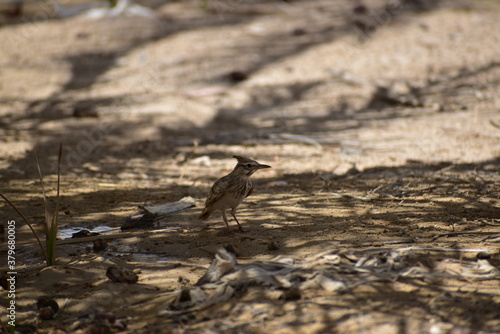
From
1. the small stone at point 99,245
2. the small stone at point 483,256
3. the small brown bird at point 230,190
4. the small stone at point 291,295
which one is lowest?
the small stone at point 483,256

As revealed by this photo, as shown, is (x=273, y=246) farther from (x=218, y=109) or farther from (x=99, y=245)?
(x=218, y=109)

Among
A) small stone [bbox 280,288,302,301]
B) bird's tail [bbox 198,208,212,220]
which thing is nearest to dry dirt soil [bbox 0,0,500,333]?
small stone [bbox 280,288,302,301]

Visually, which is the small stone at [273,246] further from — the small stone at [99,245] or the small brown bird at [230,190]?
the small stone at [99,245]

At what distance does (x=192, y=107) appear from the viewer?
997 centimetres

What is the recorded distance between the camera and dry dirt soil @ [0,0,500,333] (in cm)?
346

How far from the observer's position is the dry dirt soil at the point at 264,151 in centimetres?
346

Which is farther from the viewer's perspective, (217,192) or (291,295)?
(217,192)

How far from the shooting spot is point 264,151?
8.07 meters

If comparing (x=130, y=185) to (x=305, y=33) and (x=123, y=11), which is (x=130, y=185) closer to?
(x=305, y=33)

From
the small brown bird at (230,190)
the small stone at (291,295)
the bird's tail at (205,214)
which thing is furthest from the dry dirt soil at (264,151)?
the small brown bird at (230,190)

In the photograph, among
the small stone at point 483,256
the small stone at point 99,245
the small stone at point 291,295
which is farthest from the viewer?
the small stone at point 99,245

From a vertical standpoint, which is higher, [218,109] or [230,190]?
[218,109]

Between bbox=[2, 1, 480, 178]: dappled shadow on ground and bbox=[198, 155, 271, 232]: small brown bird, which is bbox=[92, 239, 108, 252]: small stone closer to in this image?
bbox=[198, 155, 271, 232]: small brown bird

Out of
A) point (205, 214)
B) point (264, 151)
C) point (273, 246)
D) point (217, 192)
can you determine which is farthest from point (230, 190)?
point (264, 151)
